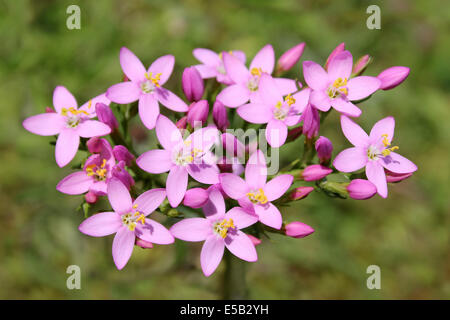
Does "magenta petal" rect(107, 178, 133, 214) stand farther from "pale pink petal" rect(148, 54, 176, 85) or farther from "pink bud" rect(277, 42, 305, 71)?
"pink bud" rect(277, 42, 305, 71)

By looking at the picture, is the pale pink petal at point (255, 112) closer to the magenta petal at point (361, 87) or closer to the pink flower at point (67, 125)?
the magenta petal at point (361, 87)

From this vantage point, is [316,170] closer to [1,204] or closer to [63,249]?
[63,249]

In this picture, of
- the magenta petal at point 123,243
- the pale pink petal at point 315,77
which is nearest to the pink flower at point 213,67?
the pale pink petal at point 315,77

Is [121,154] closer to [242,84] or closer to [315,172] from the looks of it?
[242,84]

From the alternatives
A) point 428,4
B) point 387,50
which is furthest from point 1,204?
point 428,4

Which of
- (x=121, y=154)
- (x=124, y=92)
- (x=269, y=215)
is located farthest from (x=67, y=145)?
(x=269, y=215)

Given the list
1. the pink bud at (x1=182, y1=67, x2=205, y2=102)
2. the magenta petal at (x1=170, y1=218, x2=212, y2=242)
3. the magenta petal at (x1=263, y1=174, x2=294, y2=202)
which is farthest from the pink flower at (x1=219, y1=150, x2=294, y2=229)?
the pink bud at (x1=182, y1=67, x2=205, y2=102)
